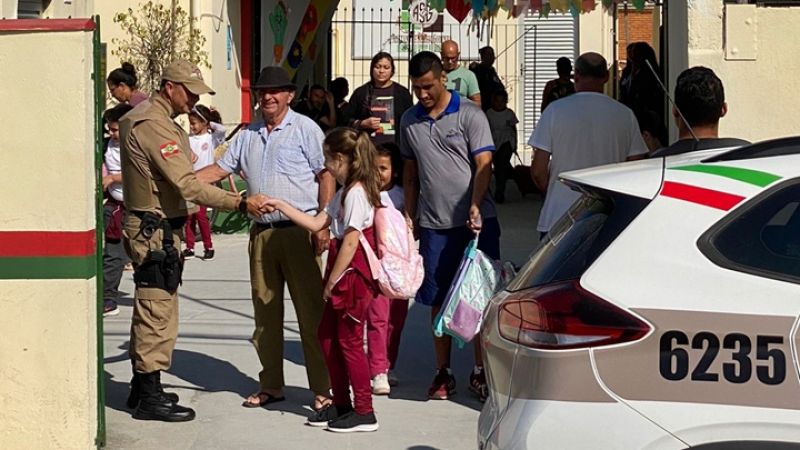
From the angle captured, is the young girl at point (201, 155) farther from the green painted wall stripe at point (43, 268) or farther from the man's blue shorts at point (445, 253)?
the green painted wall stripe at point (43, 268)

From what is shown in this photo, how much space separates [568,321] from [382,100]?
22.1 ft

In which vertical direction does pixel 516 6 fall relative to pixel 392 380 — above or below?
above

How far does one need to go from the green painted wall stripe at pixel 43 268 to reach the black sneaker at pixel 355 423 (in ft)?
5.45

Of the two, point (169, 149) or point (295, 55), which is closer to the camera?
point (169, 149)

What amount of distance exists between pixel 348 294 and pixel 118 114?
412cm

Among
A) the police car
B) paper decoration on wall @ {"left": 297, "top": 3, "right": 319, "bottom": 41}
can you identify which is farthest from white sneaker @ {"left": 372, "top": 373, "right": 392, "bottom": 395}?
paper decoration on wall @ {"left": 297, "top": 3, "right": 319, "bottom": 41}

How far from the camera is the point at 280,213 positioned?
24.1 ft

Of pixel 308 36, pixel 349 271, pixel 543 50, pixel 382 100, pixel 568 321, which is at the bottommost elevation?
pixel 349 271

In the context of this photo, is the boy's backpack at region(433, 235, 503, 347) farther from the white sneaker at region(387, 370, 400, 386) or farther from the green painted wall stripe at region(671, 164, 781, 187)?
the green painted wall stripe at region(671, 164, 781, 187)

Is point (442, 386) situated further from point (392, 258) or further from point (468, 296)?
point (392, 258)

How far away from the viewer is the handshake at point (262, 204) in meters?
7.11

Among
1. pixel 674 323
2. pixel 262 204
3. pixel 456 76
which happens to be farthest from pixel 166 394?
pixel 456 76

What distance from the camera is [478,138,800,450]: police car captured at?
3.97 m

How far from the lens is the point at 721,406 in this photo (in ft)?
13.1
